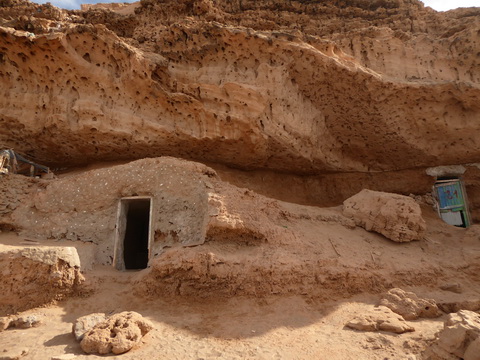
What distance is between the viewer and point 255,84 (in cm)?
799

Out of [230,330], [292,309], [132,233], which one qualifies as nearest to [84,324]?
[230,330]

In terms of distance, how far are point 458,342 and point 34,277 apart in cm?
489

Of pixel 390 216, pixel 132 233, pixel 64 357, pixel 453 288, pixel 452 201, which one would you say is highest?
pixel 452 201

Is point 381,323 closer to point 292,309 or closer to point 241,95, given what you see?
point 292,309

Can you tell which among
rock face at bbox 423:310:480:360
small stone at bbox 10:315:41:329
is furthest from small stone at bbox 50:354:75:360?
rock face at bbox 423:310:480:360

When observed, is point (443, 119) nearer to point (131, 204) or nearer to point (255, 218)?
point (255, 218)

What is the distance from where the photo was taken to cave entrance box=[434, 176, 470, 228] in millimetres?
9164

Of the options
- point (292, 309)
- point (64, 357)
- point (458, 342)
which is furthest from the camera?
point (292, 309)

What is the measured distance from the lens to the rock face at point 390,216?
639 cm

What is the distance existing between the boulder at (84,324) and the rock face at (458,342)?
11.6ft

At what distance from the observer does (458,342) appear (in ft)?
9.59

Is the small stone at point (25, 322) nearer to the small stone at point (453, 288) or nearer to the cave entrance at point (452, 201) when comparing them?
the small stone at point (453, 288)

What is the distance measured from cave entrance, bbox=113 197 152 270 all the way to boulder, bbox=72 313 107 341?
5.49ft

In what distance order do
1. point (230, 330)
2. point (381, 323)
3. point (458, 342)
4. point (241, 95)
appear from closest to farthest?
1. point (458, 342)
2. point (230, 330)
3. point (381, 323)
4. point (241, 95)
